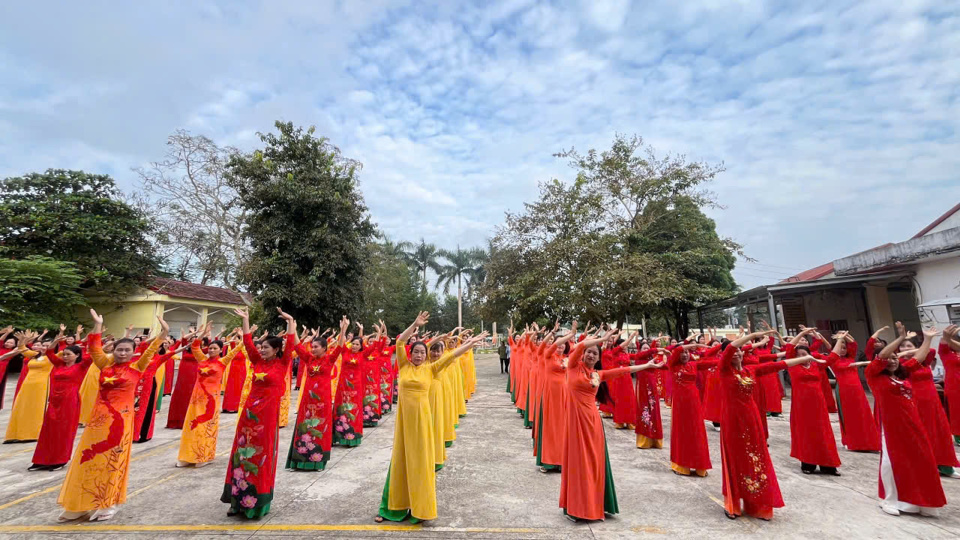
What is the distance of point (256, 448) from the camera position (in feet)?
12.5

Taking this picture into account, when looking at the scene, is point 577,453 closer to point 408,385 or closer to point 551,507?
point 551,507

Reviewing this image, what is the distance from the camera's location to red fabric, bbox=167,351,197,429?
25.6 ft

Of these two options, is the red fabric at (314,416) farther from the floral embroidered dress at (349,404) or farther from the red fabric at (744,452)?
the red fabric at (744,452)

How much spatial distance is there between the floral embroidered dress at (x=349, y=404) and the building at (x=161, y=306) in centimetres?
1234

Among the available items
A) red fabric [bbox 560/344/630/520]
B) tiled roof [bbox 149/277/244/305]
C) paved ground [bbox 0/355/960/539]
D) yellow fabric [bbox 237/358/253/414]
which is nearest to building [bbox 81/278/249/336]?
tiled roof [bbox 149/277/244/305]

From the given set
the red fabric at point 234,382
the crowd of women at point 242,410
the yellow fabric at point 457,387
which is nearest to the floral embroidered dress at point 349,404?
the crowd of women at point 242,410

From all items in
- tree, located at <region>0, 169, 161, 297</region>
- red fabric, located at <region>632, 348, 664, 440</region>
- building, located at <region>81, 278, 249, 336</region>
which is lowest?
red fabric, located at <region>632, 348, 664, 440</region>

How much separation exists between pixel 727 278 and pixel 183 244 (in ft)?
89.2

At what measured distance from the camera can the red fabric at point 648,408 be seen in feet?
21.1

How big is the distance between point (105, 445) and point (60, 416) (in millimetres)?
2295

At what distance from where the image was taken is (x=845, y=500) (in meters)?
4.26

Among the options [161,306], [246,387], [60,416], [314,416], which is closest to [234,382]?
[246,387]

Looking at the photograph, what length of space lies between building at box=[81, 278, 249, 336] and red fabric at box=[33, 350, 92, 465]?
12.2 meters

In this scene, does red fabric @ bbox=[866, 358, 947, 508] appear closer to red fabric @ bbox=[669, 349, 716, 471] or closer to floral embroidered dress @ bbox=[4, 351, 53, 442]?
red fabric @ bbox=[669, 349, 716, 471]
